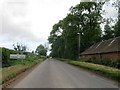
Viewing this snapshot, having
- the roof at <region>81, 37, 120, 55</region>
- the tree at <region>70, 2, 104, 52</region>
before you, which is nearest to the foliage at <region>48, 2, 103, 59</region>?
the tree at <region>70, 2, 104, 52</region>

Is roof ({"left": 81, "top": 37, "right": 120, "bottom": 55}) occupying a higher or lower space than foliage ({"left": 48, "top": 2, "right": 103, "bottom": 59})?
lower

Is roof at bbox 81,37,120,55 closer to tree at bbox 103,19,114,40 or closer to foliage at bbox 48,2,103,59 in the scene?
foliage at bbox 48,2,103,59

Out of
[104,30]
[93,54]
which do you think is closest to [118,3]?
[93,54]

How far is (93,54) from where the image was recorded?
206 ft

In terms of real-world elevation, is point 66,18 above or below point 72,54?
above

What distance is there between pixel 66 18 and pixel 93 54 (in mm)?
20824

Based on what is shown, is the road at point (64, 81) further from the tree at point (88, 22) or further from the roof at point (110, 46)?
the tree at point (88, 22)

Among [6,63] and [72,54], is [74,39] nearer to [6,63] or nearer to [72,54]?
[72,54]

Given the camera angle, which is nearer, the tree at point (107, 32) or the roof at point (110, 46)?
the roof at point (110, 46)

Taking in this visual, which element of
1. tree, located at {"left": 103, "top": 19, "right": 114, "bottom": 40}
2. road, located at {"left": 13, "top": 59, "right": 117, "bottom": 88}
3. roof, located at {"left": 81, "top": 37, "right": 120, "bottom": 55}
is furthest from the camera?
tree, located at {"left": 103, "top": 19, "right": 114, "bottom": 40}

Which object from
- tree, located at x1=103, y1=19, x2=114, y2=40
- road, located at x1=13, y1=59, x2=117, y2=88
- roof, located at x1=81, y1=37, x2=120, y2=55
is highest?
tree, located at x1=103, y1=19, x2=114, y2=40

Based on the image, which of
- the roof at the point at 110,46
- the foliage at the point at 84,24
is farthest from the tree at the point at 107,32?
the roof at the point at 110,46

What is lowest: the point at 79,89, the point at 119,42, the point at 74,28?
the point at 79,89

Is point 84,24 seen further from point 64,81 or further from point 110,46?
point 64,81
